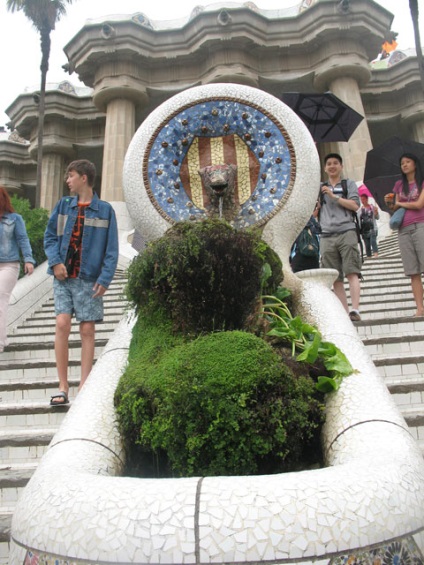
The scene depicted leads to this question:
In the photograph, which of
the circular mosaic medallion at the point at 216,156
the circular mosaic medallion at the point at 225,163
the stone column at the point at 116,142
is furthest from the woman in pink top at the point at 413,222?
the stone column at the point at 116,142

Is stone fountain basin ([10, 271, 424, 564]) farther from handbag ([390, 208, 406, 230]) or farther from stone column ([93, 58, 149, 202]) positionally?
stone column ([93, 58, 149, 202])

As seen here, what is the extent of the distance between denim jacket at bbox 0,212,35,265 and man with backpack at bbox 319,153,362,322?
283 cm

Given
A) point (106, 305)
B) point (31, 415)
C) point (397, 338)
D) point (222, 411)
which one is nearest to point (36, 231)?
point (106, 305)

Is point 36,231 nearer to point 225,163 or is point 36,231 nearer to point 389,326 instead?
point 225,163

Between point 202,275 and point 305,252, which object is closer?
point 202,275

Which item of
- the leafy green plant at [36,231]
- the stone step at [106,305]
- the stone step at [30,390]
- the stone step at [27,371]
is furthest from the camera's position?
the leafy green plant at [36,231]

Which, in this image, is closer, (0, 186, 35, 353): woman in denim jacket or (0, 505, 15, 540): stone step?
(0, 505, 15, 540): stone step

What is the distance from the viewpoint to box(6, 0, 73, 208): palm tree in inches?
784

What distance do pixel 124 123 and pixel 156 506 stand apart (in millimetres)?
20770

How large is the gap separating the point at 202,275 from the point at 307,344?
2.05ft

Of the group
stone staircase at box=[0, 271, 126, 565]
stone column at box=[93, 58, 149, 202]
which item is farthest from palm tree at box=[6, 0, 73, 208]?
stone staircase at box=[0, 271, 126, 565]

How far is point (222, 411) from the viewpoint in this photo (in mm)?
2129

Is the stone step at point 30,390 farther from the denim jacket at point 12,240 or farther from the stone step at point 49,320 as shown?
the stone step at point 49,320

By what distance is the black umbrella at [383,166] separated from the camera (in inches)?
316
